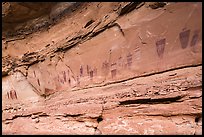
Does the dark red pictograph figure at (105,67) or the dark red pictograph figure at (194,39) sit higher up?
the dark red pictograph figure at (194,39)

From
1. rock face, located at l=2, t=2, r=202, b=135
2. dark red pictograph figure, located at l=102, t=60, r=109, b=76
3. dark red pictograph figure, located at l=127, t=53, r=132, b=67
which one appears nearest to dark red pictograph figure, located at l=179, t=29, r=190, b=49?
rock face, located at l=2, t=2, r=202, b=135

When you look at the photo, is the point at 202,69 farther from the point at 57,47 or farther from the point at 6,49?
the point at 6,49

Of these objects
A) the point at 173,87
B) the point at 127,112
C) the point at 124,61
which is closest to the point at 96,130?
the point at 127,112

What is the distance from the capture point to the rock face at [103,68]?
2295 mm

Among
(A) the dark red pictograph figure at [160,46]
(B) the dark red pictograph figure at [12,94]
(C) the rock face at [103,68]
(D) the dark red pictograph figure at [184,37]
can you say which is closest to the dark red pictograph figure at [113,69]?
(C) the rock face at [103,68]

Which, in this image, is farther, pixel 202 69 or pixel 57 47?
pixel 57 47

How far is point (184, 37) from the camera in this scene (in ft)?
7.60

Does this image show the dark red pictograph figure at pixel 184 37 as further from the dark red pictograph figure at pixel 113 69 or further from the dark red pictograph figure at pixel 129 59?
Answer: the dark red pictograph figure at pixel 113 69

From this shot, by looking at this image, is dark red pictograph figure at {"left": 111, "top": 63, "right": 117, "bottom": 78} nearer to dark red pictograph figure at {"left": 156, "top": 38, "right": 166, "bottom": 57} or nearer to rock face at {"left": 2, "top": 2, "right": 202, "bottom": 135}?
rock face at {"left": 2, "top": 2, "right": 202, "bottom": 135}

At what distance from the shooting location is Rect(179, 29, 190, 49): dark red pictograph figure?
2.29 m

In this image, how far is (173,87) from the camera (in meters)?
2.32

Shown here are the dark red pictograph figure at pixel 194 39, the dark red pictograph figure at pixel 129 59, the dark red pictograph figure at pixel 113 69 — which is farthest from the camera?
the dark red pictograph figure at pixel 113 69

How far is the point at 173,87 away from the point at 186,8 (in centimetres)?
67

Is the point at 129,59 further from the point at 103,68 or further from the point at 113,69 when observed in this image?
the point at 103,68
